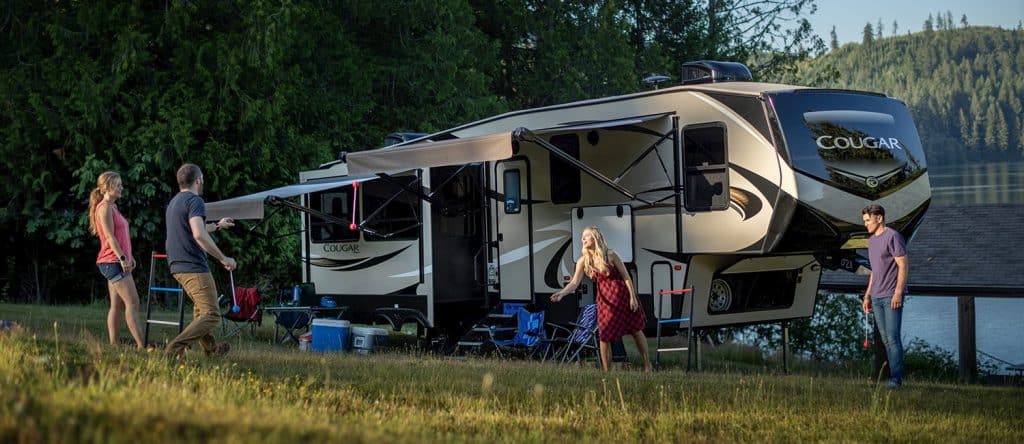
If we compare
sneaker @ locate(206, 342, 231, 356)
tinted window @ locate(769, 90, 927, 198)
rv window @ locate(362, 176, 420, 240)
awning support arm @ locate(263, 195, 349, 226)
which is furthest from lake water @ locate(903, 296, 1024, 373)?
sneaker @ locate(206, 342, 231, 356)

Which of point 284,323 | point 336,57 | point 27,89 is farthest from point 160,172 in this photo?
point 284,323

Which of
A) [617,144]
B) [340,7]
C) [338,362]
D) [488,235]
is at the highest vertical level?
[340,7]

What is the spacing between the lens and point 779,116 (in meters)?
12.9

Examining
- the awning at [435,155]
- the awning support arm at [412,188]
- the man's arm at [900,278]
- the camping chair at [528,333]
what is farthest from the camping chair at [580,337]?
the man's arm at [900,278]

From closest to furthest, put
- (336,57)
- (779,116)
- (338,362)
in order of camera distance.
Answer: (338,362), (779,116), (336,57)

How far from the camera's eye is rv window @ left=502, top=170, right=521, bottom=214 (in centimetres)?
1520

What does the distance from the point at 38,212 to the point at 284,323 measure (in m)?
9.86

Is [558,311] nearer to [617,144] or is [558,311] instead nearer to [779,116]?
[617,144]

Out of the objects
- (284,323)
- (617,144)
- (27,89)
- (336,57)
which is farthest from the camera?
(336,57)

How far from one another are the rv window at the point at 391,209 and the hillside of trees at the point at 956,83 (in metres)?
111

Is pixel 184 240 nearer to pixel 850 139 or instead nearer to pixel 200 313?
pixel 200 313

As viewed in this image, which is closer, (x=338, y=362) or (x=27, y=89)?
(x=338, y=362)

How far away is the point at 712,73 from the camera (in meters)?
14.6

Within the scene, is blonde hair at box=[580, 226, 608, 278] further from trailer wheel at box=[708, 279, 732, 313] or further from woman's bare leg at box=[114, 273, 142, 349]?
woman's bare leg at box=[114, 273, 142, 349]
